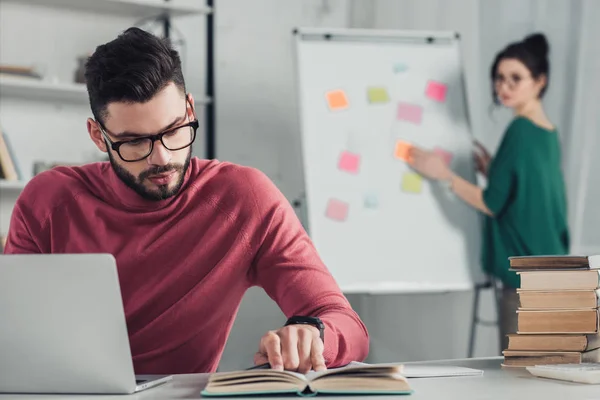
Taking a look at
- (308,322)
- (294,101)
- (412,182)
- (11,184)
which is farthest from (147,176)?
(294,101)

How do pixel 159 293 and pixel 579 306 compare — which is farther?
pixel 159 293

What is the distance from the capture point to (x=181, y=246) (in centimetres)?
154

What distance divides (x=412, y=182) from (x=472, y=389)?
223cm

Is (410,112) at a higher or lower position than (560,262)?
higher

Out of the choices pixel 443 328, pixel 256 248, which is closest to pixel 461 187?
pixel 443 328

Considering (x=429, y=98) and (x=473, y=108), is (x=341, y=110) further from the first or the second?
(x=473, y=108)

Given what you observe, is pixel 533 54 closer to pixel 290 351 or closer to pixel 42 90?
pixel 42 90

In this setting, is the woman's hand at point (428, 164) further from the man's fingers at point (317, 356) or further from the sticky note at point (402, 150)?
the man's fingers at point (317, 356)

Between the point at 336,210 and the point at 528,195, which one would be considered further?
the point at 336,210

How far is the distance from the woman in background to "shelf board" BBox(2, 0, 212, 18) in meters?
1.06

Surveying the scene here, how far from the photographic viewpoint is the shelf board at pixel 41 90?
3.04 meters

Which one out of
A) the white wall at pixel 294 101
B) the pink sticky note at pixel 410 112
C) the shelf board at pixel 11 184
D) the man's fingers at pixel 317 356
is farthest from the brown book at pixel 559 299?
the white wall at pixel 294 101

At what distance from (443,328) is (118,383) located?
115 inches

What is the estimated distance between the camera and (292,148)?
3943 mm
